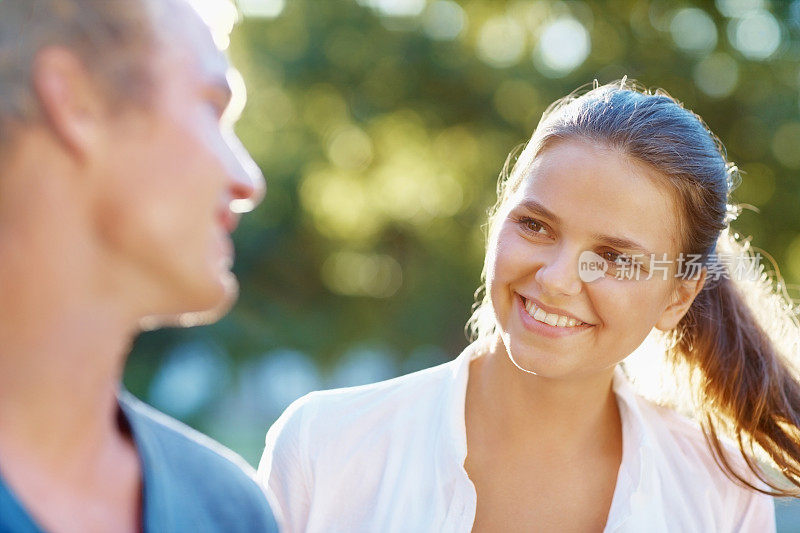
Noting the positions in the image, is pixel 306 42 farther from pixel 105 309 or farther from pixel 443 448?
pixel 105 309

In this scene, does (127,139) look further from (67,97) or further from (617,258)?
(617,258)

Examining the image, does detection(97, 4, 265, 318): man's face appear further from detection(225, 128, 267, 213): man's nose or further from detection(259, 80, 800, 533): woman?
detection(259, 80, 800, 533): woman

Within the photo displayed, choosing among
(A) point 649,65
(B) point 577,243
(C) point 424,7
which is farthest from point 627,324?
(C) point 424,7

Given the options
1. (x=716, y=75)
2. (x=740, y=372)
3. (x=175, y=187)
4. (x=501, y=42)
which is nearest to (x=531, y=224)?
(x=740, y=372)

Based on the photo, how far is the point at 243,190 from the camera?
1188 mm

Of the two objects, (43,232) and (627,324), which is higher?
(43,232)

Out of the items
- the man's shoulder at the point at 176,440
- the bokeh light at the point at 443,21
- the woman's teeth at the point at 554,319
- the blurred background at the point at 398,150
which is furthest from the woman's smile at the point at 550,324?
the bokeh light at the point at 443,21

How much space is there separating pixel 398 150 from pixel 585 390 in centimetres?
885

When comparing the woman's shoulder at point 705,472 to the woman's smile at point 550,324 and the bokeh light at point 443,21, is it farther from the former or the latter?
the bokeh light at point 443,21

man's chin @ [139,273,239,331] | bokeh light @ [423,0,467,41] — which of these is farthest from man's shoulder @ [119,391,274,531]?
bokeh light @ [423,0,467,41]

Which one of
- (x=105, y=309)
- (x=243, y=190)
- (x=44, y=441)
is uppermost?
(x=243, y=190)

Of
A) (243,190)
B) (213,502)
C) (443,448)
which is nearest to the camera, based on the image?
(243,190)

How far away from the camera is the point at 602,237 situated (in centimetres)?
194

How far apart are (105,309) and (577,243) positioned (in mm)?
1130
